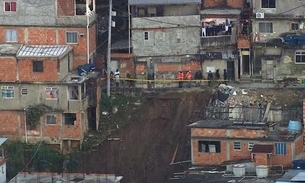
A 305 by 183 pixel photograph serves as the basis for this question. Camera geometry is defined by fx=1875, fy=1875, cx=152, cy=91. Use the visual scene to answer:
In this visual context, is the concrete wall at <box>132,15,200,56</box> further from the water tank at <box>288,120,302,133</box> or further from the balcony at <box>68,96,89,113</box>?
the water tank at <box>288,120,302,133</box>

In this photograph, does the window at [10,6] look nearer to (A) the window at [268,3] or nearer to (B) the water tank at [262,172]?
(A) the window at [268,3]

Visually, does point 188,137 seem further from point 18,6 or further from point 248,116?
point 18,6

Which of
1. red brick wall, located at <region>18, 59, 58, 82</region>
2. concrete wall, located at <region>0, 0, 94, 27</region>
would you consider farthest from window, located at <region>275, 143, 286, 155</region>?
concrete wall, located at <region>0, 0, 94, 27</region>

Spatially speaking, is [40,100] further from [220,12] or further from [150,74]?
[220,12]

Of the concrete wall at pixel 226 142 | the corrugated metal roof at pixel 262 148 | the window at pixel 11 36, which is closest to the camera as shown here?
the corrugated metal roof at pixel 262 148

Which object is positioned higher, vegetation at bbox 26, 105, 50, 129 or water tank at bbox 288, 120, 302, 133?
vegetation at bbox 26, 105, 50, 129

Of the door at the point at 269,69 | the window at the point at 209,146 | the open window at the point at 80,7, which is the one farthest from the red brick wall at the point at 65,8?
the window at the point at 209,146
